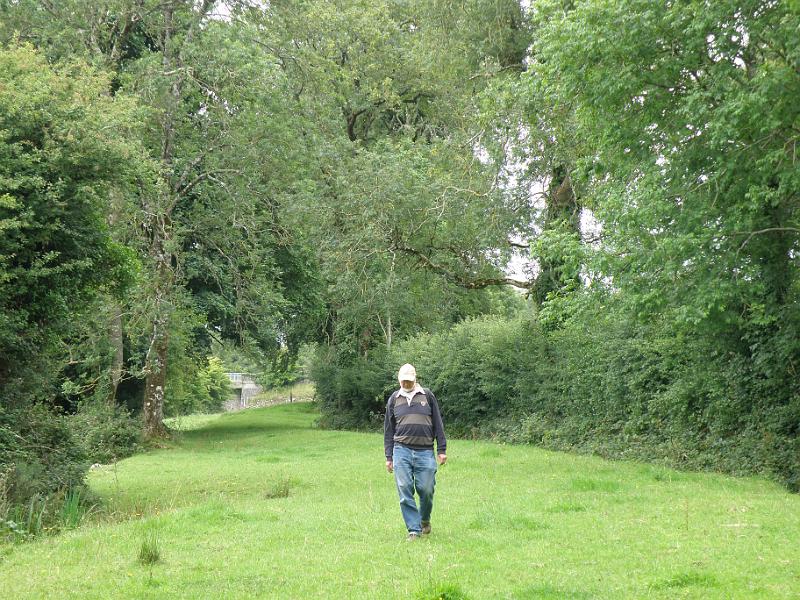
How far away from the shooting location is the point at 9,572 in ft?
26.9

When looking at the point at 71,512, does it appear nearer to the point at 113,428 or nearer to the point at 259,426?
the point at 113,428

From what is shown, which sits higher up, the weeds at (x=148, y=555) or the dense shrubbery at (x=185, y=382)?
the dense shrubbery at (x=185, y=382)

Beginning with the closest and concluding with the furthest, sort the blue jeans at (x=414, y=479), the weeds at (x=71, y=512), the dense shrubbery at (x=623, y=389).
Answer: the blue jeans at (x=414, y=479), the weeds at (x=71, y=512), the dense shrubbery at (x=623, y=389)

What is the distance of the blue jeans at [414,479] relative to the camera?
9094 mm

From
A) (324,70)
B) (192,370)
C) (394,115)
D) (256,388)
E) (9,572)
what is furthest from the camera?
(256,388)

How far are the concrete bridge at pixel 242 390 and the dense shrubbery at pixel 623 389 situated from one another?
64.2 m

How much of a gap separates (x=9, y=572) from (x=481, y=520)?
→ 210 inches

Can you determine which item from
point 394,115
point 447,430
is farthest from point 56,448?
point 394,115

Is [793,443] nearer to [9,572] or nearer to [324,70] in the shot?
[9,572]

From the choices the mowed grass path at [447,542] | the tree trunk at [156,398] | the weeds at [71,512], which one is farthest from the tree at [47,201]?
the tree trunk at [156,398]

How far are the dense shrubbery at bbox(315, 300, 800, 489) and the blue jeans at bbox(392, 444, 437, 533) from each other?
7.19m

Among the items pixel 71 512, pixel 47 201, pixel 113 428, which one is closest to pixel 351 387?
pixel 113 428

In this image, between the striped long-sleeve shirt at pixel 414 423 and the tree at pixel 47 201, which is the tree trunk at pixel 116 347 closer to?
the tree at pixel 47 201

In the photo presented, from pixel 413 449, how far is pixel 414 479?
14.2 inches
